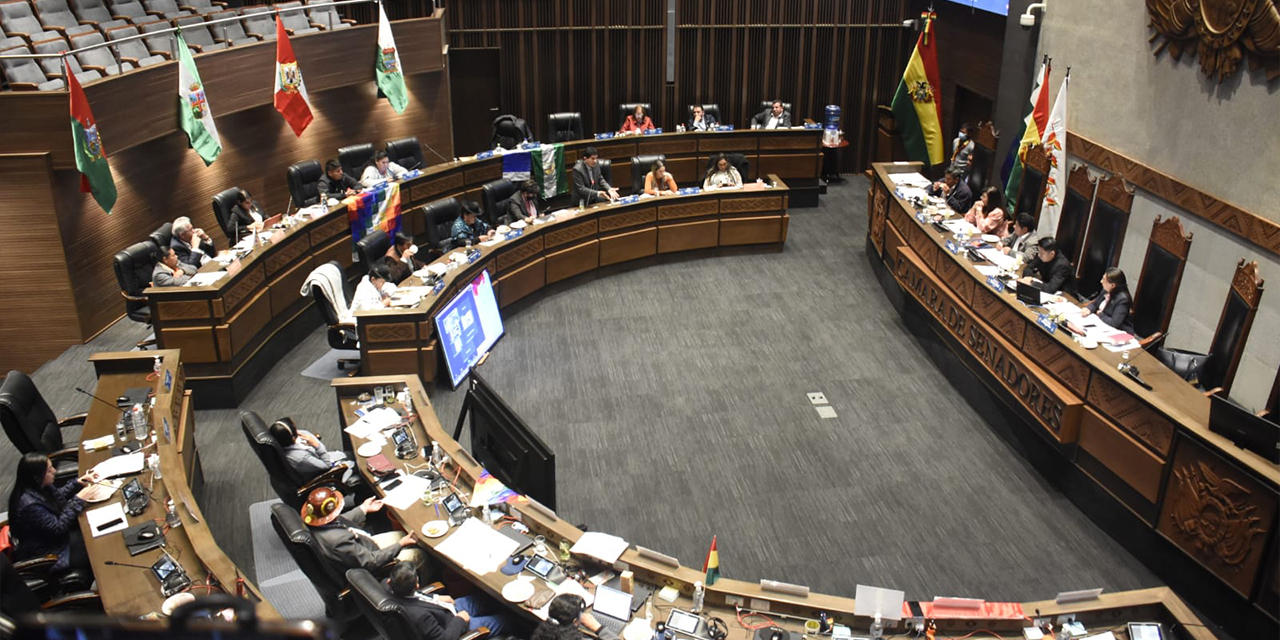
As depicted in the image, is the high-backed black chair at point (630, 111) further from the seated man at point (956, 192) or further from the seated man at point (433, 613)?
the seated man at point (433, 613)

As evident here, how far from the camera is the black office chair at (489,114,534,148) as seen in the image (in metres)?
12.4

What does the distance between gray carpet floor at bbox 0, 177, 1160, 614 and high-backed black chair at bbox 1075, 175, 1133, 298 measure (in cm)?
163

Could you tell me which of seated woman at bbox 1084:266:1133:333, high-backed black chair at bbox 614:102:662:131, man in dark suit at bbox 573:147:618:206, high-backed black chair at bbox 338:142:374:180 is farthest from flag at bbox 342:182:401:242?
seated woman at bbox 1084:266:1133:333

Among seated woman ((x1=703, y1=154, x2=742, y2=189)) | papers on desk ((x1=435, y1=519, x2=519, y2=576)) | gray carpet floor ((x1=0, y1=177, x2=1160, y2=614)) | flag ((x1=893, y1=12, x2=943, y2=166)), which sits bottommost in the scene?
gray carpet floor ((x1=0, y1=177, x2=1160, y2=614))

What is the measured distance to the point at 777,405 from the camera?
25.7 ft

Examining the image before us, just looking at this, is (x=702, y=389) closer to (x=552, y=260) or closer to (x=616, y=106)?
(x=552, y=260)

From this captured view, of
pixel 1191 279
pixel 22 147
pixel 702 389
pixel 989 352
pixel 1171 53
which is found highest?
pixel 1171 53

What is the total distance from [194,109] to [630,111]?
642cm

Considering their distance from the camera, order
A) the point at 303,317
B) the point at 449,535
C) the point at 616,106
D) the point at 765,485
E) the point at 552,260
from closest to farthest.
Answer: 1. the point at 449,535
2. the point at 765,485
3. the point at 303,317
4. the point at 552,260
5. the point at 616,106

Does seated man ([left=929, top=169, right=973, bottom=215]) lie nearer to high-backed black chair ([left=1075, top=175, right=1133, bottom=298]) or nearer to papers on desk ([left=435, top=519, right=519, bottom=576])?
high-backed black chair ([left=1075, top=175, right=1133, bottom=298])

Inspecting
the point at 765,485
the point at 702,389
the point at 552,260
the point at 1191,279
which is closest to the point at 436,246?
the point at 552,260

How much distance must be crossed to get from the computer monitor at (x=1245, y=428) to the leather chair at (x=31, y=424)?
6.70 metres

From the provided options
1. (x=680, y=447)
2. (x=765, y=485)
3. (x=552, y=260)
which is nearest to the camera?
(x=765, y=485)

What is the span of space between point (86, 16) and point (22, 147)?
2.58 metres
